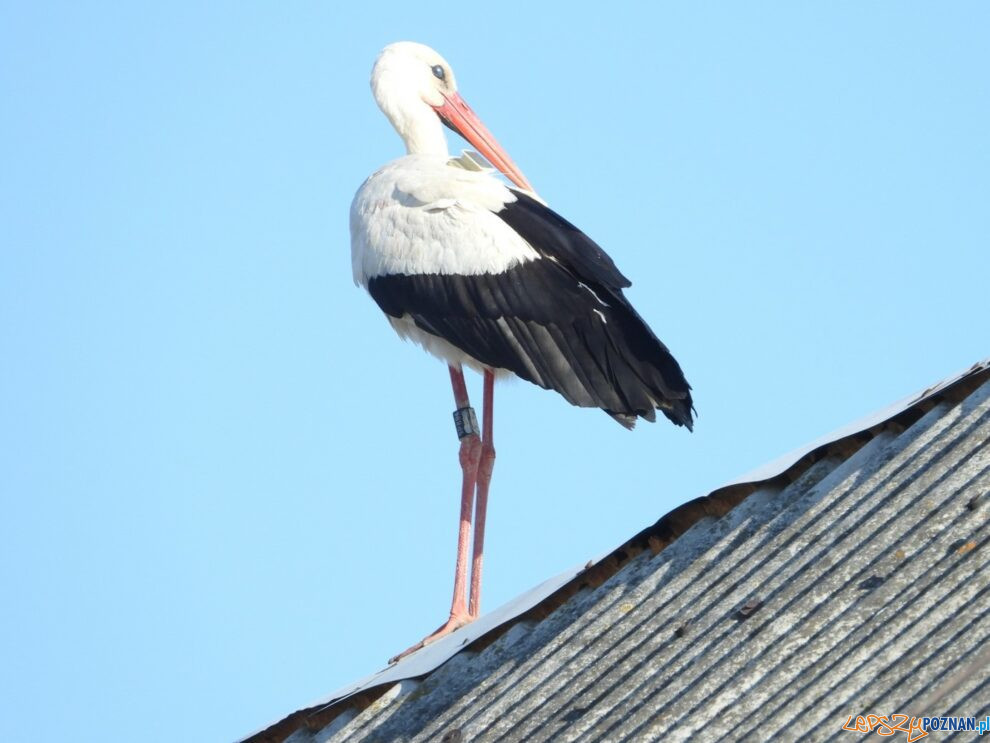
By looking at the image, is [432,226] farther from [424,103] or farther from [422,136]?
[424,103]

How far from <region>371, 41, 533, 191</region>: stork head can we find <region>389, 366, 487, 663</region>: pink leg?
1.85 metres

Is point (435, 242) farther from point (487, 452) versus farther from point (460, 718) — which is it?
point (460, 718)

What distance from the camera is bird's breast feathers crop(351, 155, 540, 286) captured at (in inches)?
341

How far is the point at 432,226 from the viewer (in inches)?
350

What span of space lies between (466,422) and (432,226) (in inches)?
40.8

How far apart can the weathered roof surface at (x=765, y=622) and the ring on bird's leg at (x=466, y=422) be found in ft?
8.48

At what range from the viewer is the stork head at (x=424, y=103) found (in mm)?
10438

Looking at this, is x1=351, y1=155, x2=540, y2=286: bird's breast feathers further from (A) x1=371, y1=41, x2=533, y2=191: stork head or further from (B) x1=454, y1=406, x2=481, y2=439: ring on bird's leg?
Answer: (A) x1=371, y1=41, x2=533, y2=191: stork head

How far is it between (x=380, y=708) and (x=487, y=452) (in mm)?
3263

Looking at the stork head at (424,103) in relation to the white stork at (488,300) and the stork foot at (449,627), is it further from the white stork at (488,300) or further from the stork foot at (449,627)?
the stork foot at (449,627)

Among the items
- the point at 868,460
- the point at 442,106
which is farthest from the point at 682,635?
the point at 442,106

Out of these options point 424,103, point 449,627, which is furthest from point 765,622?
point 424,103

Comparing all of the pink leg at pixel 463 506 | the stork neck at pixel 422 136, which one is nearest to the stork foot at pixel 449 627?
the pink leg at pixel 463 506

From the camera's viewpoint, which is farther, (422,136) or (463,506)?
(422,136)
